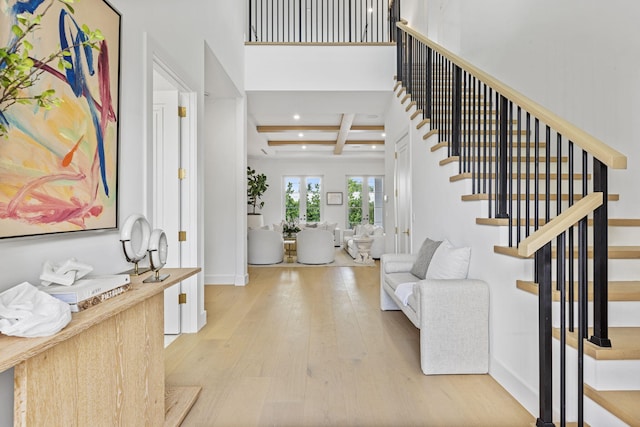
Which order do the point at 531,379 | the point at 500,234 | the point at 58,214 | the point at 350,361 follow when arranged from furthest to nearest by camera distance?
the point at 350,361, the point at 500,234, the point at 531,379, the point at 58,214

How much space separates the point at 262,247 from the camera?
748 cm

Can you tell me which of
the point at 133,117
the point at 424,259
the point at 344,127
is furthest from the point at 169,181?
the point at 344,127

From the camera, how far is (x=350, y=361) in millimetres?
2725

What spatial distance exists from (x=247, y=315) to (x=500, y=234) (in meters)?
2.63

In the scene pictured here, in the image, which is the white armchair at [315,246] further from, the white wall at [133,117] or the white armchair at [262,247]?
the white wall at [133,117]

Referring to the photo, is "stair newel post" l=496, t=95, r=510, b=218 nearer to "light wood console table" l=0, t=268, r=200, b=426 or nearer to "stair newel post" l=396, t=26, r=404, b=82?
"light wood console table" l=0, t=268, r=200, b=426

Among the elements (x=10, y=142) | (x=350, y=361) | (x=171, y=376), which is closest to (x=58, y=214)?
(x=10, y=142)

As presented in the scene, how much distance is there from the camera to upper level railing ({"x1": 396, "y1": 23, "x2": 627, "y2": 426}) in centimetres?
157

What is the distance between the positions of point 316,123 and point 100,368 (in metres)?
7.14

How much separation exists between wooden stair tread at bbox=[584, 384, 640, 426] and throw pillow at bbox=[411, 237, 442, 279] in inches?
70.0

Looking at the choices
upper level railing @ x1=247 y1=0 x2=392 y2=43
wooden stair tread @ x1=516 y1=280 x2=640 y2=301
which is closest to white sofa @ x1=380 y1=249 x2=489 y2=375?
wooden stair tread @ x1=516 y1=280 x2=640 y2=301

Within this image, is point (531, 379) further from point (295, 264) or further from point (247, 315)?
point (295, 264)

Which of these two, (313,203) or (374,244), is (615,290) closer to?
(374,244)

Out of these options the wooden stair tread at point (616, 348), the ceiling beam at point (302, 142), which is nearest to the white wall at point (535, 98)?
the wooden stair tread at point (616, 348)
